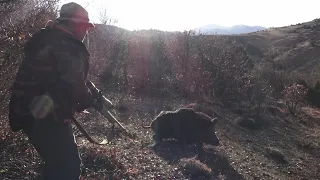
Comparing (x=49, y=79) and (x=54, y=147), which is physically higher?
(x=49, y=79)

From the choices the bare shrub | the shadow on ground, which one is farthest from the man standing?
the bare shrub

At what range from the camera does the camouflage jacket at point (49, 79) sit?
3818 millimetres

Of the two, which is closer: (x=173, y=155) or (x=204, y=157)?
(x=173, y=155)

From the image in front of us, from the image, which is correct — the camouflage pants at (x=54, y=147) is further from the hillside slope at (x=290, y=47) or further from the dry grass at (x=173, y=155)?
the hillside slope at (x=290, y=47)

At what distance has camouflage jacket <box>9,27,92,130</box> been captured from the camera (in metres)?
3.82

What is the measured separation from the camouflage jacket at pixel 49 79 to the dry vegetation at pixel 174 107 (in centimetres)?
88

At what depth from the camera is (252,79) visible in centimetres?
2097

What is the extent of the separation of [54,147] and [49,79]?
0.68 m

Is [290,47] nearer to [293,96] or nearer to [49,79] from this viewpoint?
[293,96]

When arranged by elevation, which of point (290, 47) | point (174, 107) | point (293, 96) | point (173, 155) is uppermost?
point (173, 155)

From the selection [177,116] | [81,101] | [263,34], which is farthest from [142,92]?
[263,34]

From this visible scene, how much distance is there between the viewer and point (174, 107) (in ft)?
52.1

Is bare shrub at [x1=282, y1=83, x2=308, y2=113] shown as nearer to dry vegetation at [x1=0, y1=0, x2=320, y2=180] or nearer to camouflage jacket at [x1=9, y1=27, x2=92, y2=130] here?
dry vegetation at [x1=0, y1=0, x2=320, y2=180]

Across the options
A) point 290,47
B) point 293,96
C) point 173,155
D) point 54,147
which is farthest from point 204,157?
point 290,47
